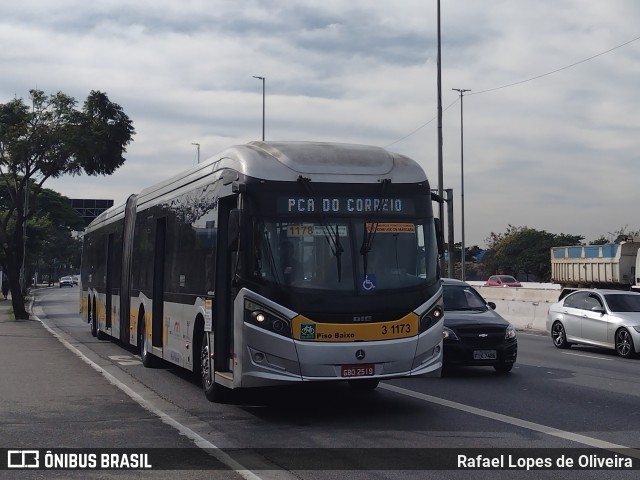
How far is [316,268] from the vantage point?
413 inches

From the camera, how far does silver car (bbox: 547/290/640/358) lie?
63.4ft

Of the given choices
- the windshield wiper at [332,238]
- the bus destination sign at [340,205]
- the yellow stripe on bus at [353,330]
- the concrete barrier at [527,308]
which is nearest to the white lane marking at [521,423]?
the yellow stripe on bus at [353,330]

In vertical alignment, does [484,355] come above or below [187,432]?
above

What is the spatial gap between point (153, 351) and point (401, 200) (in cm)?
684

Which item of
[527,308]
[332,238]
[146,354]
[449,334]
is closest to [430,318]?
[332,238]

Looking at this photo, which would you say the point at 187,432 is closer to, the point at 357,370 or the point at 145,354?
the point at 357,370

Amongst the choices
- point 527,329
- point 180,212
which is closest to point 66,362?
point 180,212

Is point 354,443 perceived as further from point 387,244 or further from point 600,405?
point 600,405

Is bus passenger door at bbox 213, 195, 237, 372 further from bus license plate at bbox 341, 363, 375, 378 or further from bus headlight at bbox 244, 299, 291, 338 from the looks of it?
bus license plate at bbox 341, 363, 375, 378

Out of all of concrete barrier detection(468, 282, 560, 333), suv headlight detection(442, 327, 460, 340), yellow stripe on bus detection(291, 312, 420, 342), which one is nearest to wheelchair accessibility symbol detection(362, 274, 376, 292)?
yellow stripe on bus detection(291, 312, 420, 342)

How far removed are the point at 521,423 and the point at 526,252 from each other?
84101 mm

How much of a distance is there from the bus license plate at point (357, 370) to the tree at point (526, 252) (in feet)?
267

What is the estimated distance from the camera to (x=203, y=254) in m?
12.3

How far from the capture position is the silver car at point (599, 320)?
19317 millimetres
